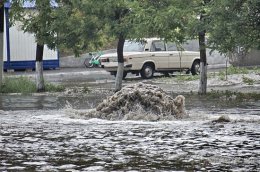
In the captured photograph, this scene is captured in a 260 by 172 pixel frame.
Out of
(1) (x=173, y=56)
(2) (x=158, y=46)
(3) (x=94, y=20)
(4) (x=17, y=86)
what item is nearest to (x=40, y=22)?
(3) (x=94, y=20)

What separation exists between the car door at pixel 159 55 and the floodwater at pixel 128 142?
1438cm

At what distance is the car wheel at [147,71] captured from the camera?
31.7 meters

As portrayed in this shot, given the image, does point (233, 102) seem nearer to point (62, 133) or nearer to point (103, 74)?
point (62, 133)

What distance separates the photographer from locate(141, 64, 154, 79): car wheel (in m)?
31.7

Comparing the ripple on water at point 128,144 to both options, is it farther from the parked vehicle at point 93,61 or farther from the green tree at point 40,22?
the parked vehicle at point 93,61

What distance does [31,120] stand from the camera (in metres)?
15.1

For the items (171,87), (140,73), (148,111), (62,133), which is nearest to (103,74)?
(140,73)

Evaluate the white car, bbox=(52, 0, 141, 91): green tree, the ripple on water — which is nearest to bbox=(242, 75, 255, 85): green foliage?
the white car

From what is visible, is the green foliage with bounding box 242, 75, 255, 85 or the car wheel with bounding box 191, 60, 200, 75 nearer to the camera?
the green foliage with bounding box 242, 75, 255, 85

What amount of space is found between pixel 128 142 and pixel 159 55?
2091 cm

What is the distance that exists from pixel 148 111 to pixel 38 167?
21.3 ft

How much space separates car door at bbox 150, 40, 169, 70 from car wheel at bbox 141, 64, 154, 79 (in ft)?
1.12

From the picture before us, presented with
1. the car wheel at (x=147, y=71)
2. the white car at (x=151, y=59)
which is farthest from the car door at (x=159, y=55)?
the car wheel at (x=147, y=71)

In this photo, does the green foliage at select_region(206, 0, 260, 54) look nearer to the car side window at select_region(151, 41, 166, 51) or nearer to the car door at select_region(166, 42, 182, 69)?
the car side window at select_region(151, 41, 166, 51)
